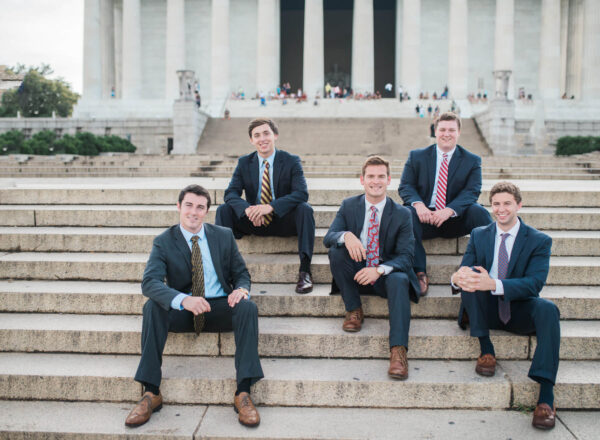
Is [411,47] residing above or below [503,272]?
above

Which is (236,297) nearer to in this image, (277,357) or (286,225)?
(277,357)

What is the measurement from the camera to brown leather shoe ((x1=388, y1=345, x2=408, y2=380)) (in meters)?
4.71

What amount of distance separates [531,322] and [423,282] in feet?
4.21

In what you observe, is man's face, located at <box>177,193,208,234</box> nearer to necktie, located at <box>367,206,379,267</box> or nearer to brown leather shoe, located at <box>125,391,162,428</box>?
brown leather shoe, located at <box>125,391,162,428</box>

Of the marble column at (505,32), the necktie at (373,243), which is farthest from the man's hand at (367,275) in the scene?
the marble column at (505,32)

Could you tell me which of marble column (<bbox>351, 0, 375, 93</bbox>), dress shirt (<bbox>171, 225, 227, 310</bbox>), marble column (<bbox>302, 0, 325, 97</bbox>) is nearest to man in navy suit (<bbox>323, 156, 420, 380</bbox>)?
dress shirt (<bbox>171, 225, 227, 310</bbox>)

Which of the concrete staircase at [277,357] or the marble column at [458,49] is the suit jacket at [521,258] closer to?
the concrete staircase at [277,357]

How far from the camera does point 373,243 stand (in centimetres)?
550

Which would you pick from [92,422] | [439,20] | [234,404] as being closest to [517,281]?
[234,404]

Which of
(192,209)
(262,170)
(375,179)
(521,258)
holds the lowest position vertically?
(521,258)

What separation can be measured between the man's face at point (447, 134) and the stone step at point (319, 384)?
2.83 metres

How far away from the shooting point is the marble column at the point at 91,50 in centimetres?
4638

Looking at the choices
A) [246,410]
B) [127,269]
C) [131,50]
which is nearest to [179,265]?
[246,410]

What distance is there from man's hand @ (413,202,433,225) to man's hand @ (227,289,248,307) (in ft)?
8.40
